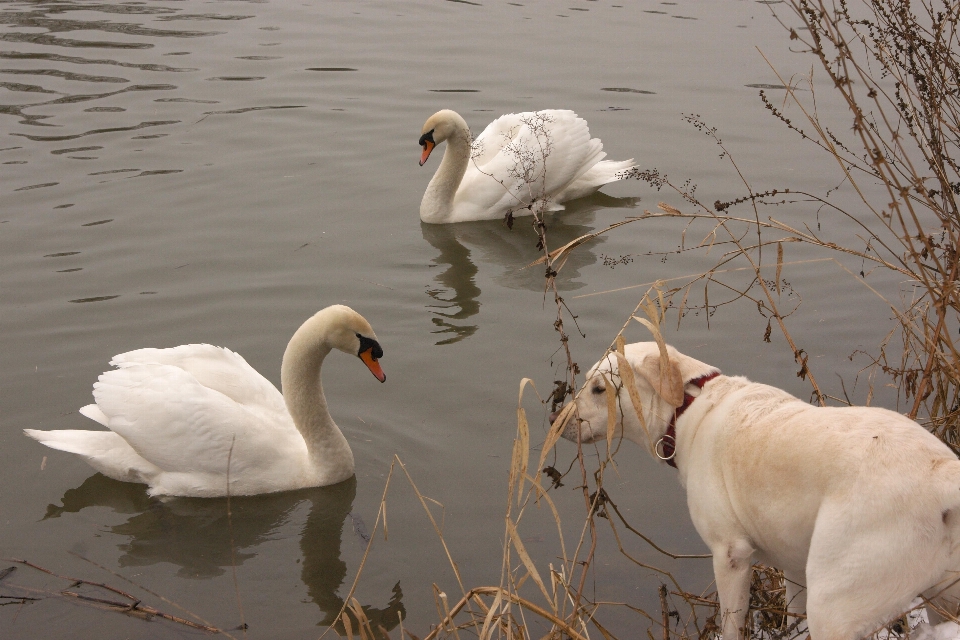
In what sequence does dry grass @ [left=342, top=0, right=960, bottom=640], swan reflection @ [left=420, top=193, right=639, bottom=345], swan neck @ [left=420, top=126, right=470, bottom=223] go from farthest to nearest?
swan neck @ [left=420, top=126, right=470, bottom=223] → swan reflection @ [left=420, top=193, right=639, bottom=345] → dry grass @ [left=342, top=0, right=960, bottom=640]

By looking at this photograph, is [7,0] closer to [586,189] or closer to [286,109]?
[286,109]

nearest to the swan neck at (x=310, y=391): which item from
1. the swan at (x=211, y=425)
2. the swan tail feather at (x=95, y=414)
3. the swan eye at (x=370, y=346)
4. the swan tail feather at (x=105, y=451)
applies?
the swan at (x=211, y=425)

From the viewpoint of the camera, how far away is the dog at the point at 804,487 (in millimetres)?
2746

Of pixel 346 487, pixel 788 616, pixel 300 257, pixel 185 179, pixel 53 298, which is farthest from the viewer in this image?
pixel 185 179

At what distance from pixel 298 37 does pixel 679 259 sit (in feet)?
22.3

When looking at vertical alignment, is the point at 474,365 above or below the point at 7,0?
below

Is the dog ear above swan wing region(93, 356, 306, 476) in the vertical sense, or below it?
above

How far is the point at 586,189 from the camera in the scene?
29.5 feet

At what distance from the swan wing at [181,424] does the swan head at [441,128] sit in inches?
157

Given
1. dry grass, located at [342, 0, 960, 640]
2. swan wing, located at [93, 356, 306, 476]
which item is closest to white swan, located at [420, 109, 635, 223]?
dry grass, located at [342, 0, 960, 640]

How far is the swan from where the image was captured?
4848 millimetres

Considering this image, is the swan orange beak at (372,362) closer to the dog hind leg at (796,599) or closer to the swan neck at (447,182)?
the dog hind leg at (796,599)

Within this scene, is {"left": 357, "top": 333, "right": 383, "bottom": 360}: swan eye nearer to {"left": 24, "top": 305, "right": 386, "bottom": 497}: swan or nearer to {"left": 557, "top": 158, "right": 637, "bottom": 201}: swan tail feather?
{"left": 24, "top": 305, "right": 386, "bottom": 497}: swan

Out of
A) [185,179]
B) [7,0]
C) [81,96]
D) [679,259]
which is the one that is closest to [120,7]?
[7,0]
